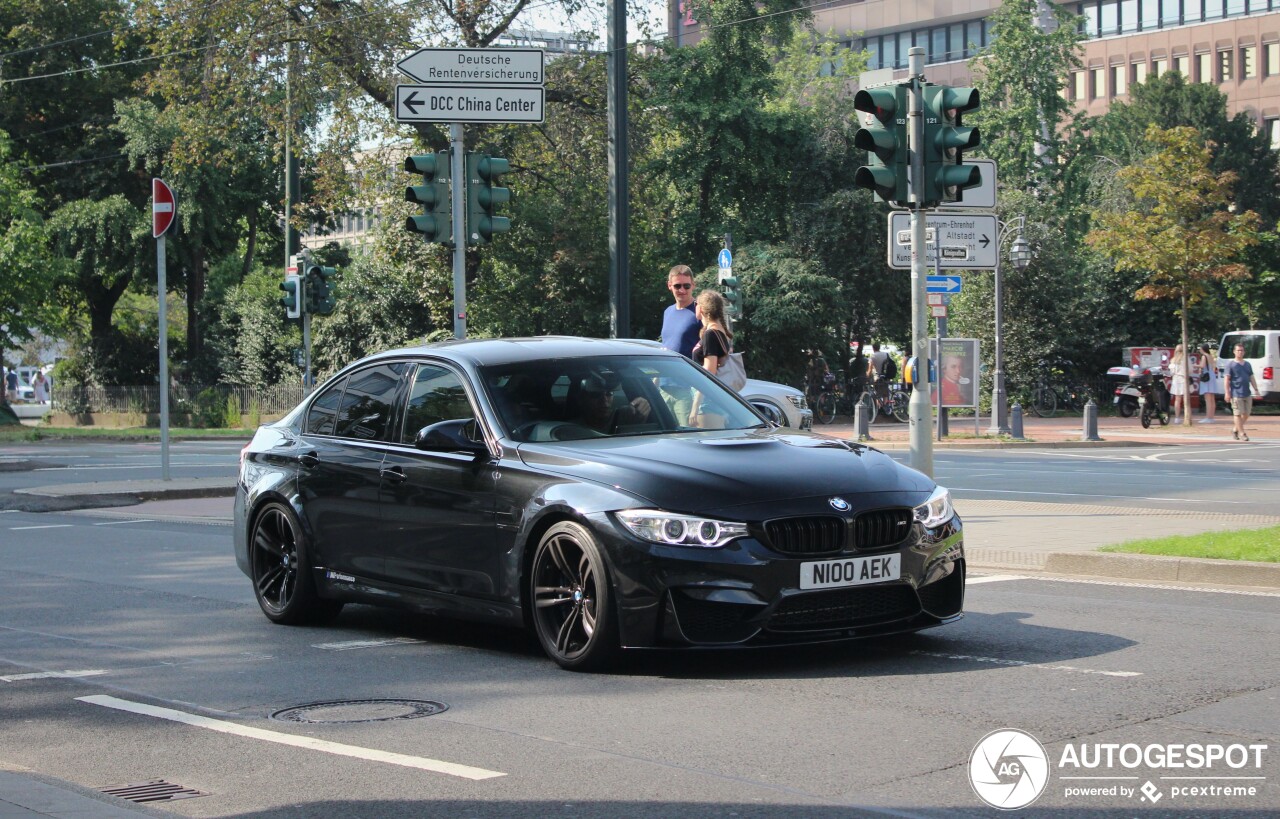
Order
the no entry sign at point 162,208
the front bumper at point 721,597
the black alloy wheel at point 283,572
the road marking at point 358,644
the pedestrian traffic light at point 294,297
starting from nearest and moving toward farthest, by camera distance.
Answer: the front bumper at point 721,597 → the road marking at point 358,644 → the black alloy wheel at point 283,572 → the no entry sign at point 162,208 → the pedestrian traffic light at point 294,297

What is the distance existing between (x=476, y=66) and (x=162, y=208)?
24.8ft

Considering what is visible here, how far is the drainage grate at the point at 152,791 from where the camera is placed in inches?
209

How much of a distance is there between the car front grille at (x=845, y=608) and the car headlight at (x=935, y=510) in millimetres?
324

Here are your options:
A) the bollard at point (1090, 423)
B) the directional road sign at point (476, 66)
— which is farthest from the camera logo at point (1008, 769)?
the bollard at point (1090, 423)

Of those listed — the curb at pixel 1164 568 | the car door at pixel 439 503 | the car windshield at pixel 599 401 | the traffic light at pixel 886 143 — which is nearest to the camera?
the car door at pixel 439 503

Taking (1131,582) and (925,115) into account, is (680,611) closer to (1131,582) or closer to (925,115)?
(1131,582)

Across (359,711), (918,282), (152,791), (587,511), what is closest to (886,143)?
(918,282)

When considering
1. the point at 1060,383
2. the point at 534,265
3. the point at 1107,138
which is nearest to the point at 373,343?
the point at 534,265

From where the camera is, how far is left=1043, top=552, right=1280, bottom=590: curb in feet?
32.6

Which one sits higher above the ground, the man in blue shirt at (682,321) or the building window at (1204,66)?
the building window at (1204,66)

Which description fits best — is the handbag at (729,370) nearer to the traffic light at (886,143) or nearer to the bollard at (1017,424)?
the traffic light at (886,143)

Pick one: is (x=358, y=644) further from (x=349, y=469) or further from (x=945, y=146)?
(x=945, y=146)

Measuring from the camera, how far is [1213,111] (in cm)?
6925

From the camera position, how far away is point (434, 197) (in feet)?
48.5
